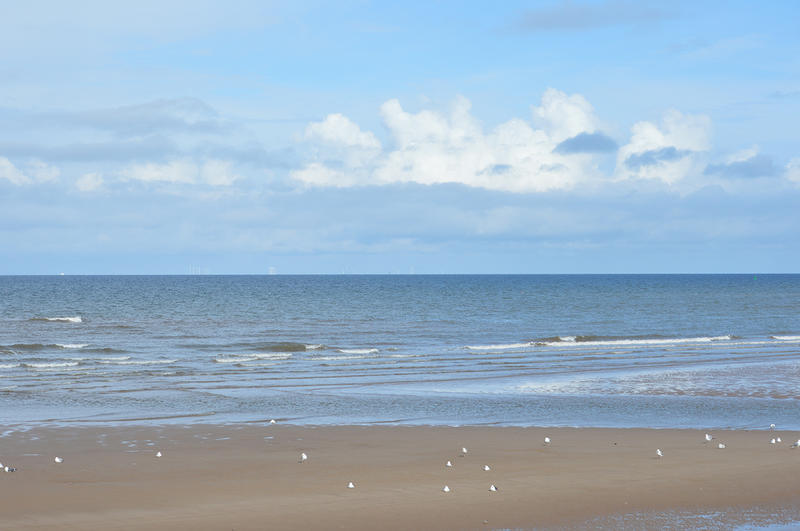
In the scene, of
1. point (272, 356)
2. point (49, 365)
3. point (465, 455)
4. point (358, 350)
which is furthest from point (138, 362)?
point (465, 455)

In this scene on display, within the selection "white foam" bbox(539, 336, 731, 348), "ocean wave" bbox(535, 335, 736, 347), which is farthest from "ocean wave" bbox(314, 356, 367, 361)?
"white foam" bbox(539, 336, 731, 348)

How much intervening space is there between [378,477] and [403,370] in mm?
18920

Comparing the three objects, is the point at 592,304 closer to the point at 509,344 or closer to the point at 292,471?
the point at 509,344

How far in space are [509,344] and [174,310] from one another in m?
40.3

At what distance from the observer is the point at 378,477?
46.6 ft

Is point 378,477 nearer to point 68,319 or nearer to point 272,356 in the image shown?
point 272,356

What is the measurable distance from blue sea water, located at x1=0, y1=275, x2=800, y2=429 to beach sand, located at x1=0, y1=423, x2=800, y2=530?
2.86 meters

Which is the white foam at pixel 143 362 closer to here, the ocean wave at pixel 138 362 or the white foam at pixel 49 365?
the ocean wave at pixel 138 362

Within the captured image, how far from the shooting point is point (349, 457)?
628 inches

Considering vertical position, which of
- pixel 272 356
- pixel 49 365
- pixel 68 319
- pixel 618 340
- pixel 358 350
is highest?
pixel 618 340

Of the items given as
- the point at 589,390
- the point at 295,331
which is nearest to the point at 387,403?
the point at 589,390

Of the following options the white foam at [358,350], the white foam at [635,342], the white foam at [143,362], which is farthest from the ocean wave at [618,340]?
the white foam at [143,362]

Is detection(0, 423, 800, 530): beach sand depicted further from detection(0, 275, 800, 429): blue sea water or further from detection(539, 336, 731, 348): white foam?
detection(539, 336, 731, 348): white foam

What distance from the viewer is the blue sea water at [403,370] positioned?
2228 cm
